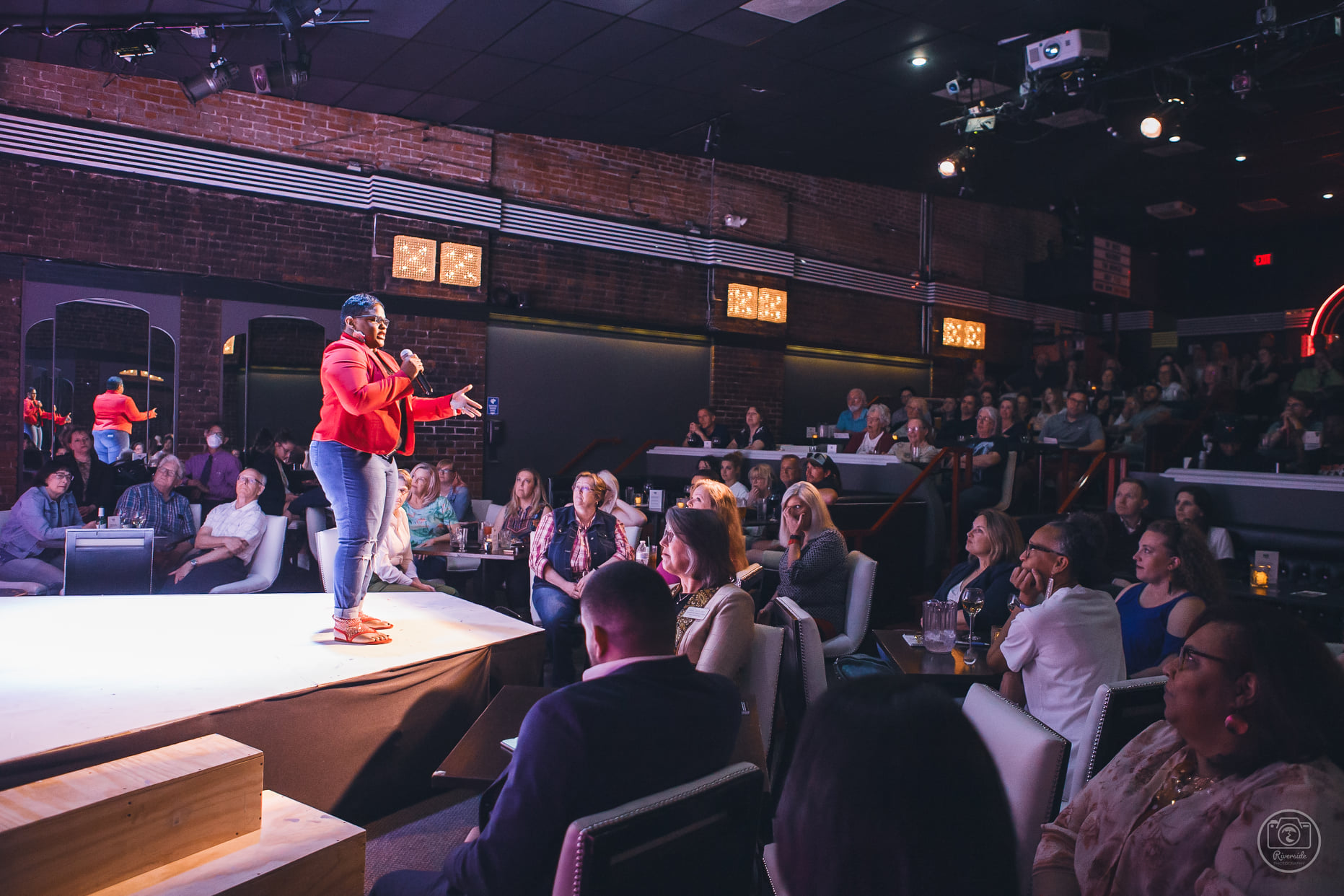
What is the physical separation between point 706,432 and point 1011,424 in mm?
3263

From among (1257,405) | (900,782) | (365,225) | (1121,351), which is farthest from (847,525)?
(1121,351)

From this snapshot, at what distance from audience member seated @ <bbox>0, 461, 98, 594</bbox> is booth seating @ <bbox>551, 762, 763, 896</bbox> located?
210 inches

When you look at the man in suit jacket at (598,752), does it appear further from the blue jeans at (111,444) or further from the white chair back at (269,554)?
the blue jeans at (111,444)

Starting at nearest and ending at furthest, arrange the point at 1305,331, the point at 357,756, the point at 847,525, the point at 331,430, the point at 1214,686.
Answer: the point at 1214,686 → the point at 357,756 → the point at 331,430 → the point at 847,525 → the point at 1305,331

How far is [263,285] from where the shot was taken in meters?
7.94

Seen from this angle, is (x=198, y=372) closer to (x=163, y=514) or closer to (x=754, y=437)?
(x=163, y=514)

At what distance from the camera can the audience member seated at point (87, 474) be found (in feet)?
21.9

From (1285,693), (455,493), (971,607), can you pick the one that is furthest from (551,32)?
(1285,693)

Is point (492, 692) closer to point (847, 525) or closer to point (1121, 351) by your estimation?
point (847, 525)

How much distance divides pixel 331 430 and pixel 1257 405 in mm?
11437

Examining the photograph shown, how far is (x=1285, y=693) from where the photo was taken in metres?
1.39

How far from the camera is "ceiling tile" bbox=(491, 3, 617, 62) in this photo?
6.21 m

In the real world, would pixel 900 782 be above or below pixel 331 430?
below
